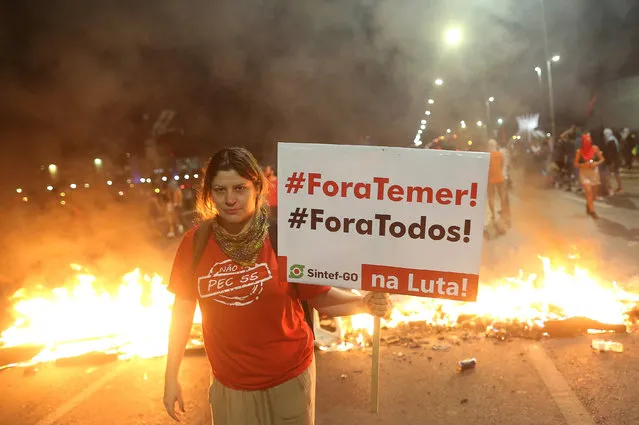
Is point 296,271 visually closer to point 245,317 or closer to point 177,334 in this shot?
point 245,317

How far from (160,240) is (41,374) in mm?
8520

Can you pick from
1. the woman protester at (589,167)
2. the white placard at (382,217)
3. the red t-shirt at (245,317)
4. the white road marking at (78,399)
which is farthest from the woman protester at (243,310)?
the woman protester at (589,167)

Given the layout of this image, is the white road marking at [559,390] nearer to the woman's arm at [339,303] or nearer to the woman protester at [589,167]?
the woman's arm at [339,303]

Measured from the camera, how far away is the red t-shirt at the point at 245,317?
2090 mm

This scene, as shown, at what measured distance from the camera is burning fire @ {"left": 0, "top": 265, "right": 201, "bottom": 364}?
5035 millimetres

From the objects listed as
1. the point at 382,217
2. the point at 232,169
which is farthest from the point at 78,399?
the point at 382,217

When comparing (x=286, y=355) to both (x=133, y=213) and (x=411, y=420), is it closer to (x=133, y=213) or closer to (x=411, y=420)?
(x=411, y=420)

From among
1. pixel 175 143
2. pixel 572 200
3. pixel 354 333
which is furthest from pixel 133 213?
pixel 354 333

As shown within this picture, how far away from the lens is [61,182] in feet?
58.7


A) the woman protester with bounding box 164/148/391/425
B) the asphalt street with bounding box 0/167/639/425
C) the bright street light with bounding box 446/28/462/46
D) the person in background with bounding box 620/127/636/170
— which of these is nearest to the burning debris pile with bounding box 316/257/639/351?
the asphalt street with bounding box 0/167/639/425

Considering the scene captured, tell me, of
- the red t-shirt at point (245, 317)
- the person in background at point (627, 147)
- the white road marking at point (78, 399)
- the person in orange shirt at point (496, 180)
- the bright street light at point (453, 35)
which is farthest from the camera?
the person in background at point (627, 147)

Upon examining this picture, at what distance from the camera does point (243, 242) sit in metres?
2.13

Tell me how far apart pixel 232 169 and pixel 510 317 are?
3.85 meters

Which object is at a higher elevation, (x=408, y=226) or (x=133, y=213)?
(x=408, y=226)
